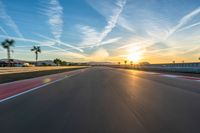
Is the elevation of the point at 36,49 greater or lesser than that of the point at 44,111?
greater

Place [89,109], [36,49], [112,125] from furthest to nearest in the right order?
[36,49], [89,109], [112,125]

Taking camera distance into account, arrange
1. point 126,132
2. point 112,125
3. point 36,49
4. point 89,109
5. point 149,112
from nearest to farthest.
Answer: point 126,132
point 112,125
point 149,112
point 89,109
point 36,49

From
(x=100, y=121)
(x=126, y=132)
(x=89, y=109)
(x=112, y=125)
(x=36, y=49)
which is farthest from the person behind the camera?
(x=36, y=49)

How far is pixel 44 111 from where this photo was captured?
679 centimetres

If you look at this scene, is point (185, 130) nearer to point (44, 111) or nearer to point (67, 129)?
point (67, 129)

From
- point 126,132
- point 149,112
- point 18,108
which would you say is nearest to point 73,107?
point 18,108

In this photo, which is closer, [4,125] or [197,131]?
[197,131]

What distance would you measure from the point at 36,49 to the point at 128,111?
113945mm

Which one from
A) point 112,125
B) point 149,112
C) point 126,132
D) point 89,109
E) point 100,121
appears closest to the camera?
point 126,132

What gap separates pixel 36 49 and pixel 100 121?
377 feet

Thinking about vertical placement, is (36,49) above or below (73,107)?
above

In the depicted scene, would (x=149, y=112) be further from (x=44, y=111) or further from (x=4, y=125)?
(x=4, y=125)

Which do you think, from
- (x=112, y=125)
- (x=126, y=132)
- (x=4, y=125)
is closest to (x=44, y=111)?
(x=4, y=125)

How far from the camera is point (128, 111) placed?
680cm
